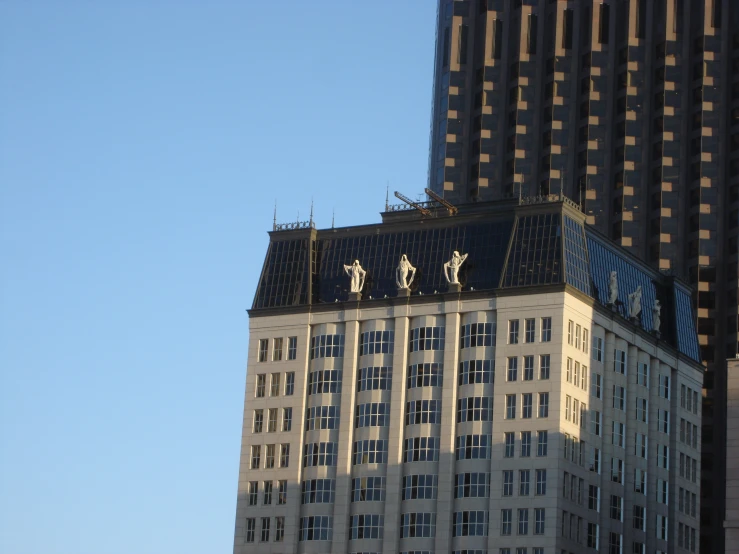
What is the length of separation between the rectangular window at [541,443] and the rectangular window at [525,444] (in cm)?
99

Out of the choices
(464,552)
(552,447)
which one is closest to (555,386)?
(552,447)

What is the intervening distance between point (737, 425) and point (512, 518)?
31.6m

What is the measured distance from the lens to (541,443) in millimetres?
198625

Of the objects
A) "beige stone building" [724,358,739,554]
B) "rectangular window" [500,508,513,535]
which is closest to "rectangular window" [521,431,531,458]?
"rectangular window" [500,508,513,535]

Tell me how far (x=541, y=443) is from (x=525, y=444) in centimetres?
184

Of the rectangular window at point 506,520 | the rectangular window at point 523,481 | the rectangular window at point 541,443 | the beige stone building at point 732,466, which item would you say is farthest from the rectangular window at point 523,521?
the beige stone building at point 732,466

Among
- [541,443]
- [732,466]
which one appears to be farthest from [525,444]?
[732,466]

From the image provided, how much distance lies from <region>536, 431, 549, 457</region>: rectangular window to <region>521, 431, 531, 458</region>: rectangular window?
989mm

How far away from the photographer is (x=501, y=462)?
200 metres

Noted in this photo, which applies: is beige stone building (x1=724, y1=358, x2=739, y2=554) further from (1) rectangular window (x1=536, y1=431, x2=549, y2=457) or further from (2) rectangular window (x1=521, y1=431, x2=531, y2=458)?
(2) rectangular window (x1=521, y1=431, x2=531, y2=458)

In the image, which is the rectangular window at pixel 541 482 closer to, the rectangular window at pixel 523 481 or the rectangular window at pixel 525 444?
the rectangular window at pixel 523 481

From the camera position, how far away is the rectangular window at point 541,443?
19812 cm

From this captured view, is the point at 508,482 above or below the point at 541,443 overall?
below

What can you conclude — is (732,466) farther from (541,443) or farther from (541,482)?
(541,443)
